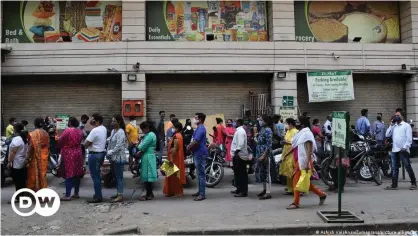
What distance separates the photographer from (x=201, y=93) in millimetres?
15273

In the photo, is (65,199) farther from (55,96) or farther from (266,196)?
(55,96)

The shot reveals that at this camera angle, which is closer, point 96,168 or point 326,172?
point 96,168

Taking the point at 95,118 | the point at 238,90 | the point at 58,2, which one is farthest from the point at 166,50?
the point at 95,118

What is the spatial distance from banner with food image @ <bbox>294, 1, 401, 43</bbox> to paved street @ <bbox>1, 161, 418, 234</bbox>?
28.0 ft

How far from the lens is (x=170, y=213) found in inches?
279

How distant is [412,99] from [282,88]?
568 centimetres

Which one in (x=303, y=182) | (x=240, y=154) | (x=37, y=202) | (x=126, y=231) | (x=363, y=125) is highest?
(x=363, y=125)

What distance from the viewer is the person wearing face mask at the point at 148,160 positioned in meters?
8.17

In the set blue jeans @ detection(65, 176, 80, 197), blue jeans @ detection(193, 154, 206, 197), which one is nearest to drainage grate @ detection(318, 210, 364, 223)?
blue jeans @ detection(193, 154, 206, 197)

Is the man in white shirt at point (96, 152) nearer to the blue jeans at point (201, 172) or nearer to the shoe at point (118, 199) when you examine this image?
the shoe at point (118, 199)

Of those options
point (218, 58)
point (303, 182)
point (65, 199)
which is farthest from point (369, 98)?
point (65, 199)

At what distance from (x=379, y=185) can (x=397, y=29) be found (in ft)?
31.3

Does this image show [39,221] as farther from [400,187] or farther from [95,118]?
[400,187]

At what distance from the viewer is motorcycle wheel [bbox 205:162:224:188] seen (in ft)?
31.4
